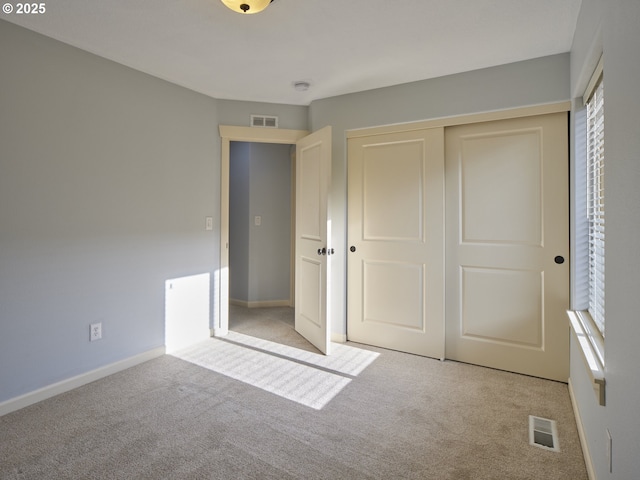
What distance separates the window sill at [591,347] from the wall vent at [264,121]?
9.94 feet

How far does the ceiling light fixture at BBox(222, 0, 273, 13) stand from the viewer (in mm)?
1913

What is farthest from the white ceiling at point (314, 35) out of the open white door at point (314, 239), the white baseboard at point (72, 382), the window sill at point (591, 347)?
the white baseboard at point (72, 382)

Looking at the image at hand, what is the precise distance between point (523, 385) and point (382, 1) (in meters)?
2.68

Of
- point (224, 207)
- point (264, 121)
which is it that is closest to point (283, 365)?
point (224, 207)

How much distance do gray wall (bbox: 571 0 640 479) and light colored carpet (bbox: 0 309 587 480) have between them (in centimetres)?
58

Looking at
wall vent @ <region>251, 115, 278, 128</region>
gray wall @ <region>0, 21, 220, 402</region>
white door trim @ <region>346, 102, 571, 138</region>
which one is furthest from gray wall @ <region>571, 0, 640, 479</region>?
gray wall @ <region>0, 21, 220, 402</region>

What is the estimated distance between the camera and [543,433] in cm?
202

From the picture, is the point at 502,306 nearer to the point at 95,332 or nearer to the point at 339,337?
the point at 339,337

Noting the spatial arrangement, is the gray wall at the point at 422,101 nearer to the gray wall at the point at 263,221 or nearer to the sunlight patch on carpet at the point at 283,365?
the sunlight patch on carpet at the point at 283,365

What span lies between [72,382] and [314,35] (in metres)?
2.89

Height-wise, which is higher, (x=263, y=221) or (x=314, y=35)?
(x=314, y=35)

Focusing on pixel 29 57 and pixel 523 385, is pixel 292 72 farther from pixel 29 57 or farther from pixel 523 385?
pixel 523 385

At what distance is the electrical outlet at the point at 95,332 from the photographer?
8.74ft

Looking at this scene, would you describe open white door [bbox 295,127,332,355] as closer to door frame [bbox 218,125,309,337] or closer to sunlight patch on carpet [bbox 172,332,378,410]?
sunlight patch on carpet [bbox 172,332,378,410]
